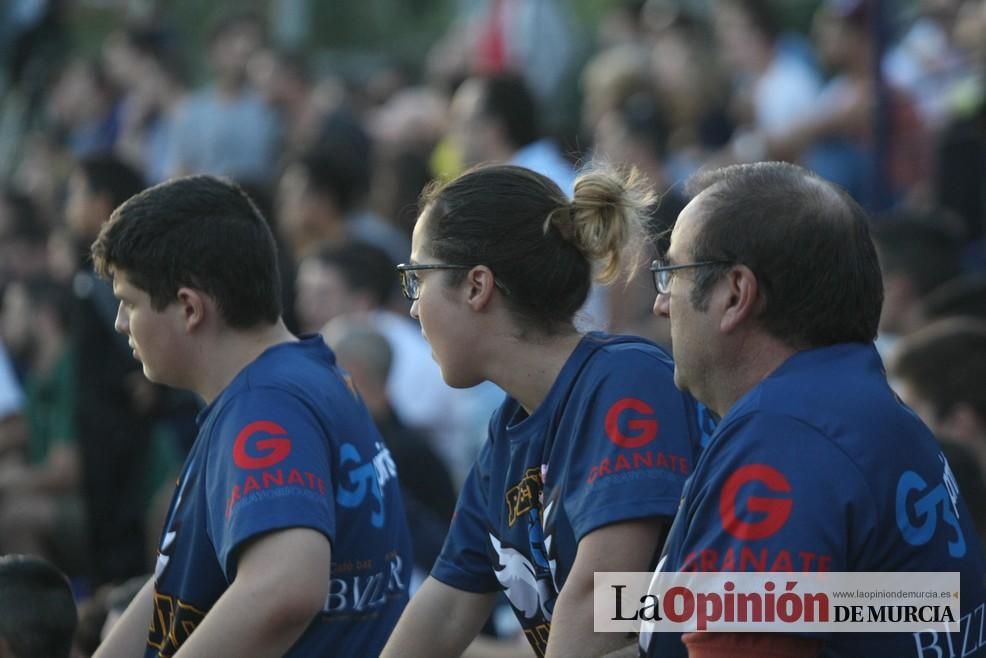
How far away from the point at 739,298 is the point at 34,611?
6.11 ft

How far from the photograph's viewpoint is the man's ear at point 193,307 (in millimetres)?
3465

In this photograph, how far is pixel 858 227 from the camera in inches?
108

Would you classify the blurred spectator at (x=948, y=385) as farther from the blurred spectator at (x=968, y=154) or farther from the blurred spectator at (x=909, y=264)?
the blurred spectator at (x=968, y=154)

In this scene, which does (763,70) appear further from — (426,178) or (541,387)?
(541,387)

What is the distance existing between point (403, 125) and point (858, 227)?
832cm

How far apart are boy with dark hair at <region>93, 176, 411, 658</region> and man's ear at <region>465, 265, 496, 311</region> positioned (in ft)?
1.40

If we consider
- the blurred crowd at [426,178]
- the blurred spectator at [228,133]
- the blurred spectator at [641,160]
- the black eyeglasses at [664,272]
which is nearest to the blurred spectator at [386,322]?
the blurred crowd at [426,178]

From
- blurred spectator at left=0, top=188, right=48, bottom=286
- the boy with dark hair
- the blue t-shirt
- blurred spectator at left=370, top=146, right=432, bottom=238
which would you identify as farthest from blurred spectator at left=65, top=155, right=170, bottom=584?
the blue t-shirt

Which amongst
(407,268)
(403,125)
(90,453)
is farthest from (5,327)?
(407,268)

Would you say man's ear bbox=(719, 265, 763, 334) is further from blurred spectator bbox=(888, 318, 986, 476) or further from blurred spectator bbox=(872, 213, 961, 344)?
blurred spectator bbox=(872, 213, 961, 344)

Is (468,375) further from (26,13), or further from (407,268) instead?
(26,13)

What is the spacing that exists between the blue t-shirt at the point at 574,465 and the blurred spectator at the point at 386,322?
3.79 meters

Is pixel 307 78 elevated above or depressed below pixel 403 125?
above

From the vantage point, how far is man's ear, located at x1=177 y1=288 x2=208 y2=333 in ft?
11.4
